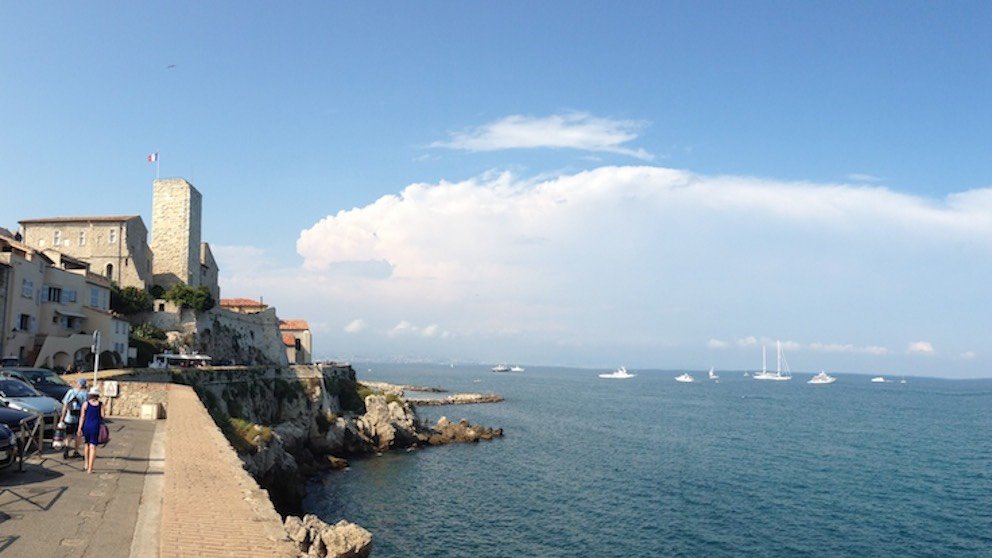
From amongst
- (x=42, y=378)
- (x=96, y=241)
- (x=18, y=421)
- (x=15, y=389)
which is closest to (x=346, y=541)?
(x=18, y=421)

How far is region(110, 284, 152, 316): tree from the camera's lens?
60375 millimetres

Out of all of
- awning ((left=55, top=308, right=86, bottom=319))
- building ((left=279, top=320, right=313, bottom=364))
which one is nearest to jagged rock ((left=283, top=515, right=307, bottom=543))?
awning ((left=55, top=308, right=86, bottom=319))

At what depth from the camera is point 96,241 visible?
66.3m

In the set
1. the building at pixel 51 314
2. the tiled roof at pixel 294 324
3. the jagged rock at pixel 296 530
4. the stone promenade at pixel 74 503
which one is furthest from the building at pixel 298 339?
the jagged rock at pixel 296 530

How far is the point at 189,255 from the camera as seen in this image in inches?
2926

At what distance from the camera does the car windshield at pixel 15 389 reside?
20134 mm

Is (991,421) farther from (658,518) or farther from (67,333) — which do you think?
(67,333)

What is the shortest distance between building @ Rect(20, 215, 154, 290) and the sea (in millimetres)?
32630

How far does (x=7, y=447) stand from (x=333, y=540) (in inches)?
293

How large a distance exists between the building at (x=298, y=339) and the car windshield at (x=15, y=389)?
73432 millimetres

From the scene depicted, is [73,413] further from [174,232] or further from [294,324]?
[294,324]

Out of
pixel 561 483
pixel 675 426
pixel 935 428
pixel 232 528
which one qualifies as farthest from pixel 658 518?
pixel 935 428

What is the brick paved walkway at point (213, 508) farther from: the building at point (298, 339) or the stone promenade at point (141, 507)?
the building at point (298, 339)

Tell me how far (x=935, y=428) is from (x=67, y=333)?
9696 centimetres
